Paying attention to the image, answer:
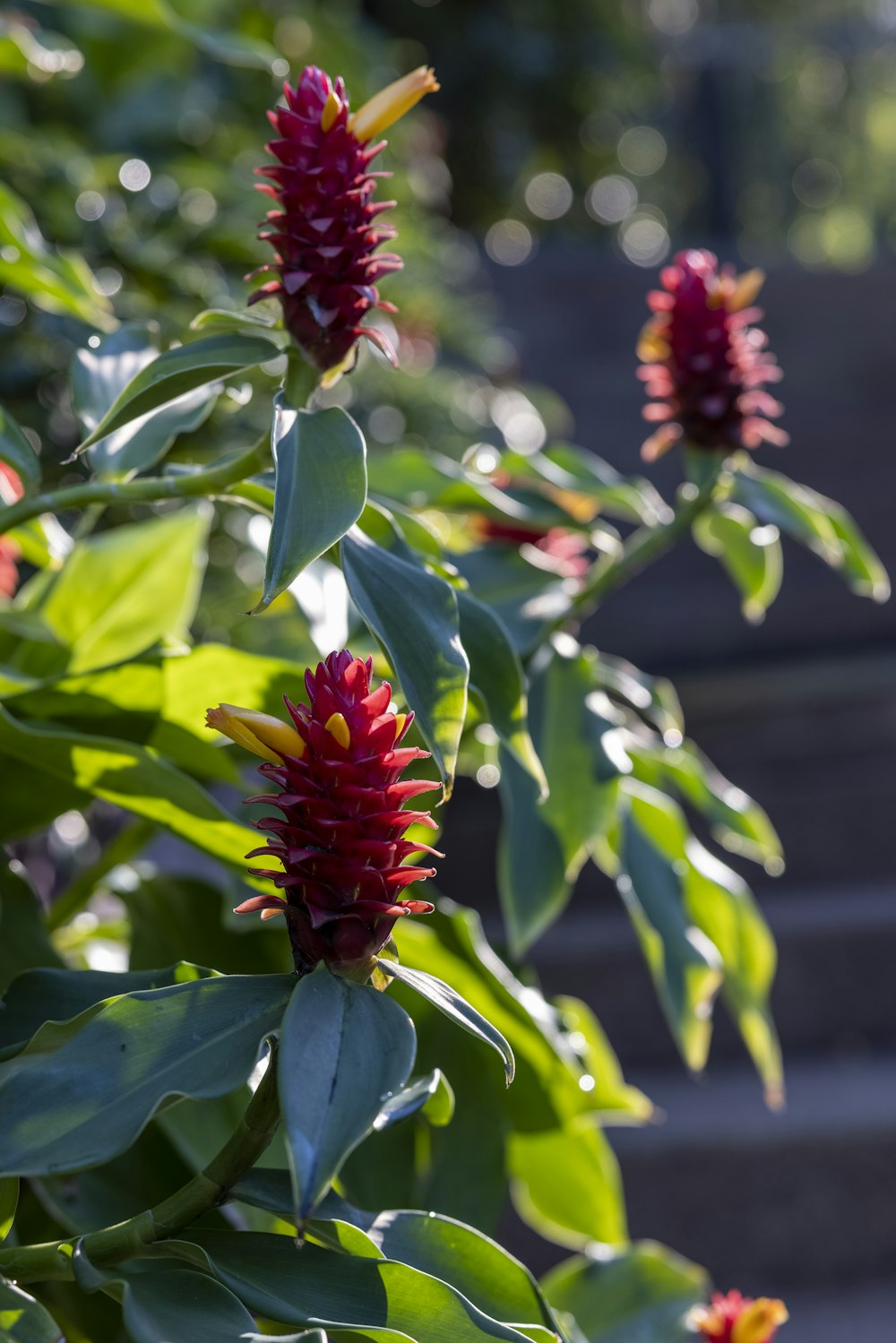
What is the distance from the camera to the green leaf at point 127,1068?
37 centimetres

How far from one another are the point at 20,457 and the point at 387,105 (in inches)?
8.6

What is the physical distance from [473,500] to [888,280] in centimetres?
355

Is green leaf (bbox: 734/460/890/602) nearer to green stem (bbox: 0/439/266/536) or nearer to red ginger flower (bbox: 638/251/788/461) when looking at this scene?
red ginger flower (bbox: 638/251/788/461)

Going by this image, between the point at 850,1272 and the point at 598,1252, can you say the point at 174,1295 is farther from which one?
the point at 850,1272

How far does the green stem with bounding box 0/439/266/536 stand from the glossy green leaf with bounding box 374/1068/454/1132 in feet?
0.79

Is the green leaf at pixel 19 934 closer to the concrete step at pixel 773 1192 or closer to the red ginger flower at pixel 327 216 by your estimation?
the red ginger flower at pixel 327 216

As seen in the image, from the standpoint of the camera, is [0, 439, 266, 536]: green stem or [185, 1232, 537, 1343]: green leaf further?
[0, 439, 266, 536]: green stem

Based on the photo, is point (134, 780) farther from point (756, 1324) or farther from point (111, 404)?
point (756, 1324)

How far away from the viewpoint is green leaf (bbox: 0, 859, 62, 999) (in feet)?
2.03

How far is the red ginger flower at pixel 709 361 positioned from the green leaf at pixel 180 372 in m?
0.28

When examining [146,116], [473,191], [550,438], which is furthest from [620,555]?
[473,191]

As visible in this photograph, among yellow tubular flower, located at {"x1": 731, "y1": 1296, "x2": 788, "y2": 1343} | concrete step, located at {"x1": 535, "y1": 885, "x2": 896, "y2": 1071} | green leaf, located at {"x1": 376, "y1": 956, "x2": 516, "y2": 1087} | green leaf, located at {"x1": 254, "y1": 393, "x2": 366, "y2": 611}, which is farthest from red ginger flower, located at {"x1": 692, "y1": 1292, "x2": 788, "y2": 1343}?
concrete step, located at {"x1": 535, "y1": 885, "x2": 896, "y2": 1071}

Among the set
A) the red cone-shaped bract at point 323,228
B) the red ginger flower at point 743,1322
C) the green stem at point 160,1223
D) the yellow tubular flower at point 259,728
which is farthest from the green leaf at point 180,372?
the red ginger flower at point 743,1322

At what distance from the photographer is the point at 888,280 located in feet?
12.4
